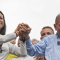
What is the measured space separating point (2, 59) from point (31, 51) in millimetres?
590

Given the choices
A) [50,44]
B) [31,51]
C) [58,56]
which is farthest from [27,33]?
[58,56]

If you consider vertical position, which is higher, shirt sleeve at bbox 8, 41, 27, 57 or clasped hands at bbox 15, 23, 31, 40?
clasped hands at bbox 15, 23, 31, 40

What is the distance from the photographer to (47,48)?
193cm

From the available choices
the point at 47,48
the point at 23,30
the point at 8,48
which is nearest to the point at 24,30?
the point at 23,30

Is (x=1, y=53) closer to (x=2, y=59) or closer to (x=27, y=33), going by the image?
(x=2, y=59)

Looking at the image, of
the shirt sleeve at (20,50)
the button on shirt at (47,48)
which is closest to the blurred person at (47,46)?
the button on shirt at (47,48)

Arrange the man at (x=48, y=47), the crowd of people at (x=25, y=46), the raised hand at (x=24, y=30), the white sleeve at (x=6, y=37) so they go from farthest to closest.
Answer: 1. the man at (x=48, y=47)
2. the raised hand at (x=24, y=30)
3. the crowd of people at (x=25, y=46)
4. the white sleeve at (x=6, y=37)

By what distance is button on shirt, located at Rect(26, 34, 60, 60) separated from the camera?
5.98 ft

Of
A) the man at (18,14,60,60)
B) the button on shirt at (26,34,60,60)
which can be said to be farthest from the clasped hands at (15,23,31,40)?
the button on shirt at (26,34,60,60)

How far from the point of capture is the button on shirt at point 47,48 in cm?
182

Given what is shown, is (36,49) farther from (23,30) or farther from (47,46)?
(23,30)

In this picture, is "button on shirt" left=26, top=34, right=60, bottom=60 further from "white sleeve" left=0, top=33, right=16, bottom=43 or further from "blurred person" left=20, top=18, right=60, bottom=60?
"white sleeve" left=0, top=33, right=16, bottom=43

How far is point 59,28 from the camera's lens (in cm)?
188

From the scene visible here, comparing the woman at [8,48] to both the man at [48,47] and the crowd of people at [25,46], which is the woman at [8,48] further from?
the man at [48,47]
